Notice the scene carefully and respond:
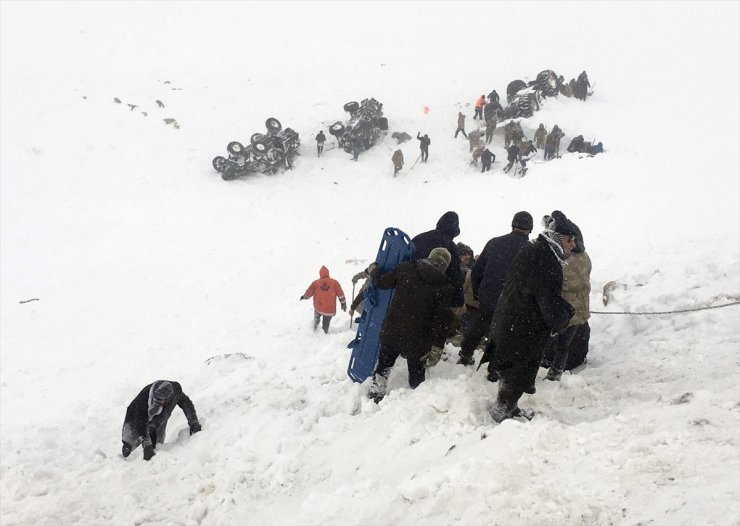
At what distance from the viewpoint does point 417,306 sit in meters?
4.60

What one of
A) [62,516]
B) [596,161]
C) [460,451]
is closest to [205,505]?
[62,516]

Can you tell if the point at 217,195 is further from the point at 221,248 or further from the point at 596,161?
the point at 596,161

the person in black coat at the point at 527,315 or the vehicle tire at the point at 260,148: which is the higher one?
the vehicle tire at the point at 260,148

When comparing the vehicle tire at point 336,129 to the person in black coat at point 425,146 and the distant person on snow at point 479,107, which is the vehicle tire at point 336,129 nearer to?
the person in black coat at point 425,146

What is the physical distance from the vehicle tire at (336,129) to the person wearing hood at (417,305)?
18082 mm

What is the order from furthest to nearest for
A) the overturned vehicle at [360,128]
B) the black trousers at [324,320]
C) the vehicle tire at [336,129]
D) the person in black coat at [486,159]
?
the vehicle tire at [336,129] → the overturned vehicle at [360,128] → the person in black coat at [486,159] → the black trousers at [324,320]

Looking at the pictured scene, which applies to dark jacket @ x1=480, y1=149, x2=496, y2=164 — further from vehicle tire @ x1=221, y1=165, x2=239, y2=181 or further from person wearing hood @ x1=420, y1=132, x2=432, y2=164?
vehicle tire @ x1=221, y1=165, x2=239, y2=181

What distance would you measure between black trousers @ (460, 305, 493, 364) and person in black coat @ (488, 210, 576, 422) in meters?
1.03

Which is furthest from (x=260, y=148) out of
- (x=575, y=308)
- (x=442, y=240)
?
(x=575, y=308)

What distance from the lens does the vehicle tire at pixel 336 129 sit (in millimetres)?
21781

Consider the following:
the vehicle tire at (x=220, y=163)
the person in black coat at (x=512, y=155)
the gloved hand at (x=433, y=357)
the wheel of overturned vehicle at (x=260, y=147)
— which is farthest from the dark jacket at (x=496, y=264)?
the wheel of overturned vehicle at (x=260, y=147)

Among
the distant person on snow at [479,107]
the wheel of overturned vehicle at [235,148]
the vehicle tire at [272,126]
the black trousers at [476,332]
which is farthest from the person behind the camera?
the distant person on snow at [479,107]

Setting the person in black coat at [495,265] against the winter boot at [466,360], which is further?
the winter boot at [466,360]

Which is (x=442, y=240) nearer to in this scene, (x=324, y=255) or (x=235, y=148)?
(x=324, y=255)
